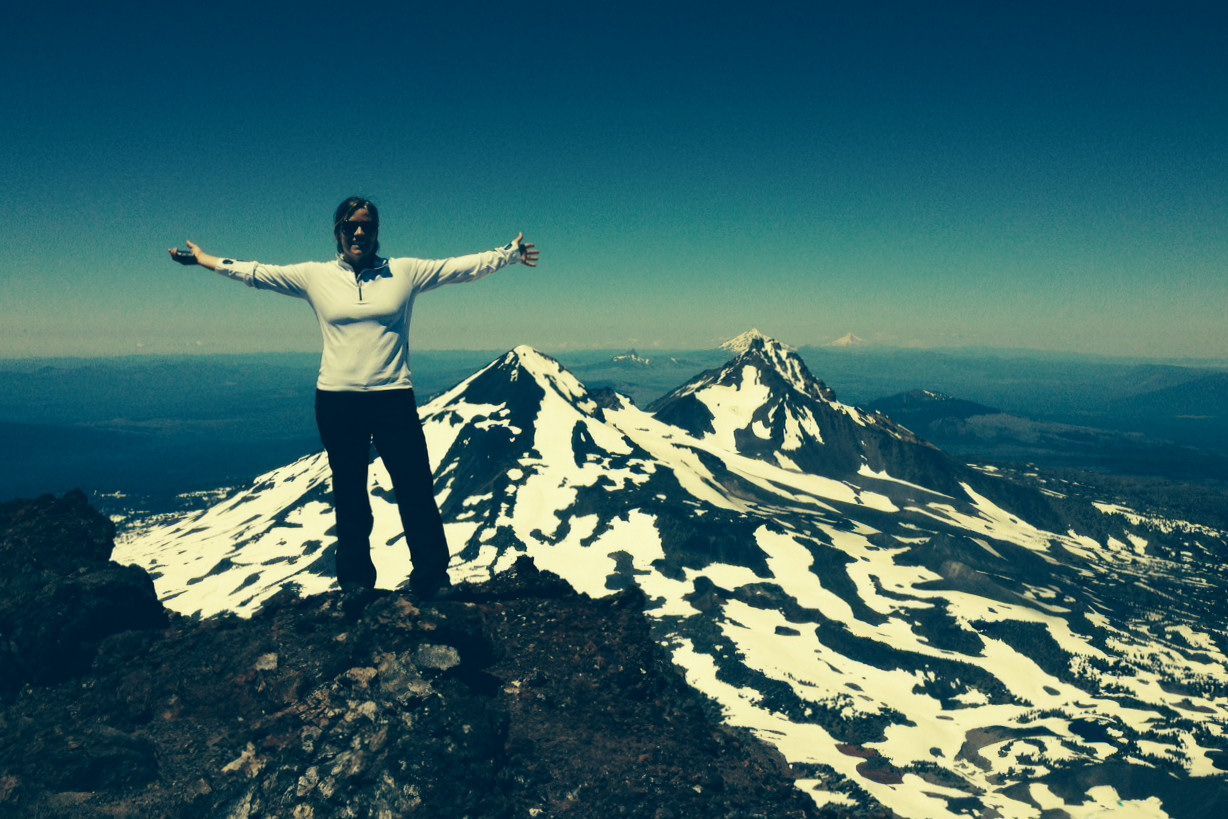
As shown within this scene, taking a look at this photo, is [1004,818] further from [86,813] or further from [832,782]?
[86,813]

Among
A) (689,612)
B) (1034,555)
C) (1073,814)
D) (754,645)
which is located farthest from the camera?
(1034,555)

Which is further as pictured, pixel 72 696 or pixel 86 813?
pixel 72 696

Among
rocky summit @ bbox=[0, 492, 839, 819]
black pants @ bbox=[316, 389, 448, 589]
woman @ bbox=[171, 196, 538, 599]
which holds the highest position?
woman @ bbox=[171, 196, 538, 599]

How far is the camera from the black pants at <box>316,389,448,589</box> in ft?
30.4

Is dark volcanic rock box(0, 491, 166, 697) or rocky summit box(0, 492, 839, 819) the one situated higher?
dark volcanic rock box(0, 491, 166, 697)

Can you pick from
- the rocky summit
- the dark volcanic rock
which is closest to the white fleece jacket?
the rocky summit

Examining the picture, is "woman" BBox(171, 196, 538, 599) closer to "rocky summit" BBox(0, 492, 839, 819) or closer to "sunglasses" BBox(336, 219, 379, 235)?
"sunglasses" BBox(336, 219, 379, 235)

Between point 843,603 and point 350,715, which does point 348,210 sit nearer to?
point 350,715

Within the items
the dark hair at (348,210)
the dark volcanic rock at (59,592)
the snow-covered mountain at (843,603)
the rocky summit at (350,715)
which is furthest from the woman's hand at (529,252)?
the snow-covered mountain at (843,603)

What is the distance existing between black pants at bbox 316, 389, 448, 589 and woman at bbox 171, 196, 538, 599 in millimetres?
18

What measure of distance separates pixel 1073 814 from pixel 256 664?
82156 millimetres

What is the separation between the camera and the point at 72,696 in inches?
453

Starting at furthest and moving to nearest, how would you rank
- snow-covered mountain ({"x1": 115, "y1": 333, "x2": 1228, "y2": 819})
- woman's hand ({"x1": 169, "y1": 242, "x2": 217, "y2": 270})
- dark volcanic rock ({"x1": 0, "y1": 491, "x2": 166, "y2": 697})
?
snow-covered mountain ({"x1": 115, "y1": 333, "x2": 1228, "y2": 819}), dark volcanic rock ({"x1": 0, "y1": 491, "x2": 166, "y2": 697}), woman's hand ({"x1": 169, "y1": 242, "x2": 217, "y2": 270})

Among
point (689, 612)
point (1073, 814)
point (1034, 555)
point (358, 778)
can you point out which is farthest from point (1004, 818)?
point (1034, 555)
